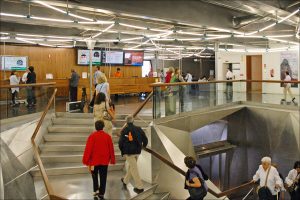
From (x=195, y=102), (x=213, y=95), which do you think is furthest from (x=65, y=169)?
(x=213, y=95)

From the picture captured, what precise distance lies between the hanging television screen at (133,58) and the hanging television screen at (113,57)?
411 mm

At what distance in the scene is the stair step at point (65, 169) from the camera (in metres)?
6.84

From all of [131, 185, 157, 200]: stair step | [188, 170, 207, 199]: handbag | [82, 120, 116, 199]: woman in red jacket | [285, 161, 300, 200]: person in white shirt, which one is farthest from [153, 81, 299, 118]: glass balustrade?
[285, 161, 300, 200]: person in white shirt

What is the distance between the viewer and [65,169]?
22.8 ft

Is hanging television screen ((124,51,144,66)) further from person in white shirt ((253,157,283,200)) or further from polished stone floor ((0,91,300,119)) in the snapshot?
person in white shirt ((253,157,283,200))

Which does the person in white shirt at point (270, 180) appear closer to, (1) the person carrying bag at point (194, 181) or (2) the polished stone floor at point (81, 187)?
(1) the person carrying bag at point (194, 181)

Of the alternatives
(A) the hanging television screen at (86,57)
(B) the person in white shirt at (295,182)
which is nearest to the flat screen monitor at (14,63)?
(A) the hanging television screen at (86,57)

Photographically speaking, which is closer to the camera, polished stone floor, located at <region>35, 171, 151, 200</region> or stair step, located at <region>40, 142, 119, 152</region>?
polished stone floor, located at <region>35, 171, 151, 200</region>

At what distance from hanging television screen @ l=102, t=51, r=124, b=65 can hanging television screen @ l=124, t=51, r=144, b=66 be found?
41 centimetres

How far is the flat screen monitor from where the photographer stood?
14.8 metres

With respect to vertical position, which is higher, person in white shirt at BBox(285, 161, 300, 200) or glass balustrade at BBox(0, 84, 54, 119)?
glass balustrade at BBox(0, 84, 54, 119)

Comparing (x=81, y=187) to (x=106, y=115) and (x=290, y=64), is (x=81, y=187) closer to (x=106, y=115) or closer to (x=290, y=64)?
(x=106, y=115)

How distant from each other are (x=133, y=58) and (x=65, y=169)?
13684mm

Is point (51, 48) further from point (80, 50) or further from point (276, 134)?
point (276, 134)
